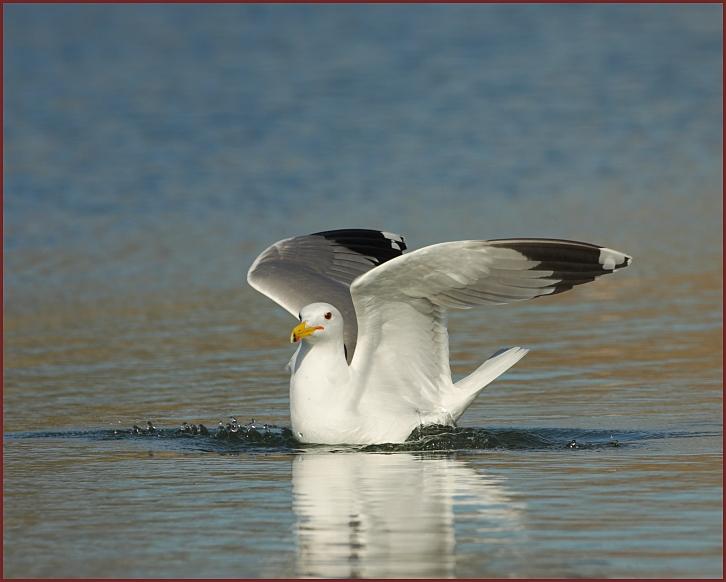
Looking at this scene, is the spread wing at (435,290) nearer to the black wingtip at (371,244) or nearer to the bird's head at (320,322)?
the bird's head at (320,322)

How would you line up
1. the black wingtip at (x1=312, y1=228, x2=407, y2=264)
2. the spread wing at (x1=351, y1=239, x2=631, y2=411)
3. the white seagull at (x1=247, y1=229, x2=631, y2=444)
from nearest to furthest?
1. the spread wing at (x1=351, y1=239, x2=631, y2=411)
2. the white seagull at (x1=247, y1=229, x2=631, y2=444)
3. the black wingtip at (x1=312, y1=228, x2=407, y2=264)

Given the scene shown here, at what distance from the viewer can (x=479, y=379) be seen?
10539mm

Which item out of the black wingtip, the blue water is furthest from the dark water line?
the black wingtip

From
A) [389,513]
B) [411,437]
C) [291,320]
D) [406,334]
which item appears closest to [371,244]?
[406,334]

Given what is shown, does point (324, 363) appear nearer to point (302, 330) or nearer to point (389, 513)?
point (302, 330)

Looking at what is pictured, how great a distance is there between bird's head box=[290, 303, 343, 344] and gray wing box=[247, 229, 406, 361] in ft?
2.57

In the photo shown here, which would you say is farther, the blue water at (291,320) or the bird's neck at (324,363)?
the bird's neck at (324,363)

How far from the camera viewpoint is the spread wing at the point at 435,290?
9.61m

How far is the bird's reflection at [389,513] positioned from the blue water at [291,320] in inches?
0.9

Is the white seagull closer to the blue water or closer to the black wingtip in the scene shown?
the blue water

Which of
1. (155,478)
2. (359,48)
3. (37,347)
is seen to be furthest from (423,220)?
(359,48)

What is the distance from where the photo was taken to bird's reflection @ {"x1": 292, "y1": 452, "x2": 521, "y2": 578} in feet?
23.5

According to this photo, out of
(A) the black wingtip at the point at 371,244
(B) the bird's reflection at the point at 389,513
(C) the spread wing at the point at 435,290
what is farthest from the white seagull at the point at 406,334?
(A) the black wingtip at the point at 371,244

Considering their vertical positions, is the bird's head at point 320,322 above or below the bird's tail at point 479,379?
above
